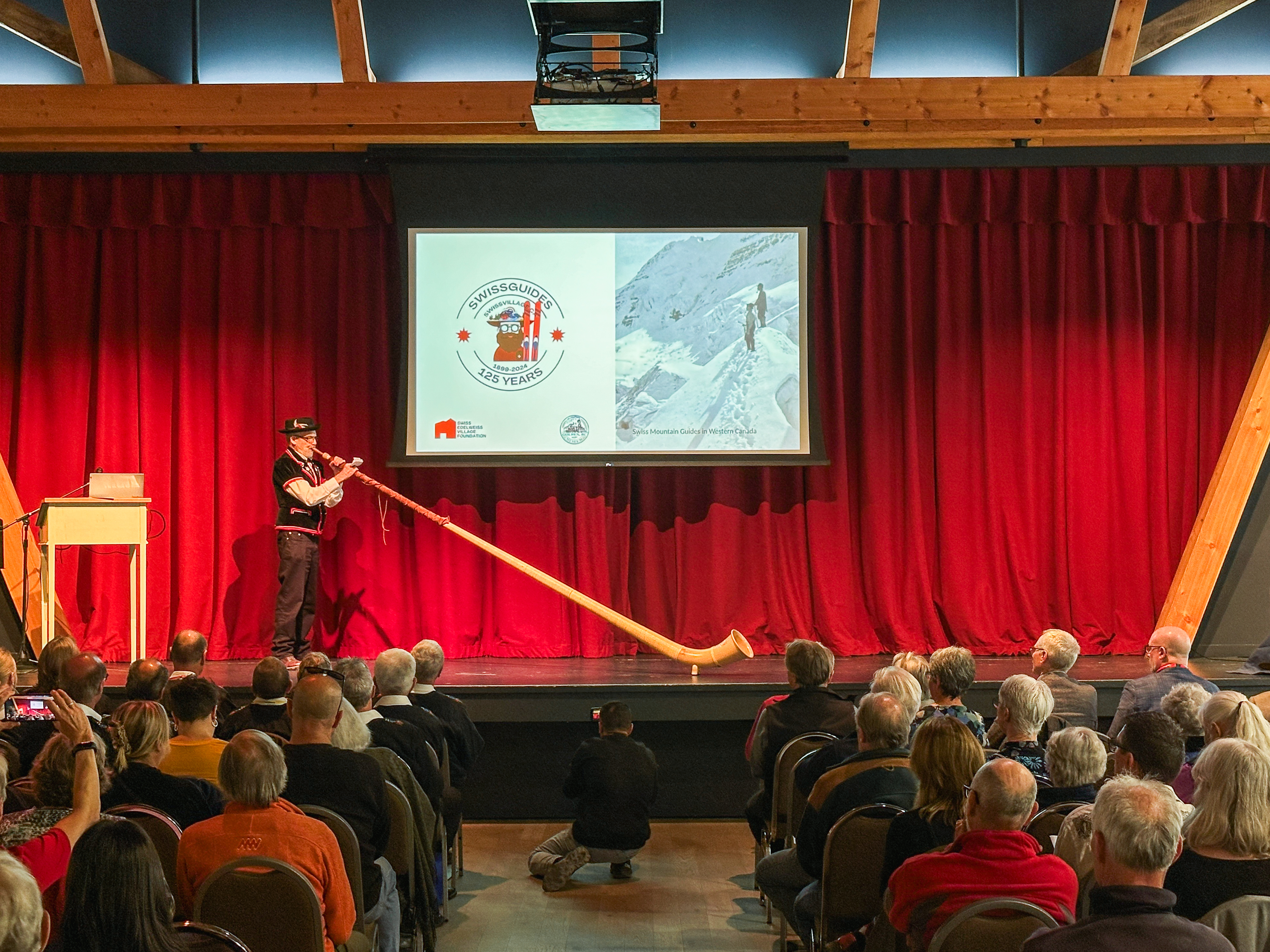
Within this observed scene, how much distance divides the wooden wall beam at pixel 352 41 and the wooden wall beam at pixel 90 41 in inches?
50.5

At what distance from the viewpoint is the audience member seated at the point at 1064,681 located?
→ 179 inches

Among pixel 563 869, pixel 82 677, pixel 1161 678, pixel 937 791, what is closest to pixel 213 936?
pixel 937 791

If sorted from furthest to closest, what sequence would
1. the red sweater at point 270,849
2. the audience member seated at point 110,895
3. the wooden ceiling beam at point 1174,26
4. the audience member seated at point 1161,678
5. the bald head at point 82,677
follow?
the wooden ceiling beam at point 1174,26, the audience member seated at point 1161,678, the bald head at point 82,677, the red sweater at point 270,849, the audience member seated at point 110,895

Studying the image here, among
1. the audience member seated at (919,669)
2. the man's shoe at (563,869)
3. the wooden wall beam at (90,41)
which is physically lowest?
the man's shoe at (563,869)

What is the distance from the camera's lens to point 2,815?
2467mm

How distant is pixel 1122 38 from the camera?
22.6 ft

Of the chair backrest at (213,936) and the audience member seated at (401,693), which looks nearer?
the chair backrest at (213,936)

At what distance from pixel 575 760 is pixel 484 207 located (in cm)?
395

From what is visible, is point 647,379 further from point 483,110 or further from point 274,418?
point 274,418

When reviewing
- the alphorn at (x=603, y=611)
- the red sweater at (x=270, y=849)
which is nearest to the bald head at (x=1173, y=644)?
the alphorn at (x=603, y=611)

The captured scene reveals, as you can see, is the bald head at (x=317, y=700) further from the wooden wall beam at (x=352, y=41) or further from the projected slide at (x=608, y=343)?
the wooden wall beam at (x=352, y=41)

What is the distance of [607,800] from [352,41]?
453 centimetres

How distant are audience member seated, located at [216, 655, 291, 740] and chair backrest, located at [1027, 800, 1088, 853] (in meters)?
2.44

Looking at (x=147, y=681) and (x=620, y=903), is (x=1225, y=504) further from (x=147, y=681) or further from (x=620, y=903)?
(x=147, y=681)
